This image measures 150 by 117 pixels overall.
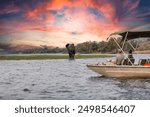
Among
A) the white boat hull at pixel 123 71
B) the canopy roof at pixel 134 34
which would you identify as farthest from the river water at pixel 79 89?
the canopy roof at pixel 134 34

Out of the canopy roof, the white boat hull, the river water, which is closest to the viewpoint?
the river water

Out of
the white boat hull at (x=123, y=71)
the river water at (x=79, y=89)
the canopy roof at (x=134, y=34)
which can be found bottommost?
the river water at (x=79, y=89)

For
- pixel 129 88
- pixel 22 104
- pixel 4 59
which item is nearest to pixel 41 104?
pixel 22 104

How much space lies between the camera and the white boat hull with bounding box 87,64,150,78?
1325 inches

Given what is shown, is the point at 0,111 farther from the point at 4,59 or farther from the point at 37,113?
the point at 4,59

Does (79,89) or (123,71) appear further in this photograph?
(123,71)

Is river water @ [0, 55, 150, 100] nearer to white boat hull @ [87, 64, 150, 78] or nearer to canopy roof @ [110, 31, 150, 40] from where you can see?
white boat hull @ [87, 64, 150, 78]

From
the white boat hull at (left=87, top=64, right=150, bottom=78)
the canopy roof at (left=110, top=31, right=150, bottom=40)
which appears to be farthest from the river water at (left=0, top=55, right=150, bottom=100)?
the canopy roof at (left=110, top=31, right=150, bottom=40)

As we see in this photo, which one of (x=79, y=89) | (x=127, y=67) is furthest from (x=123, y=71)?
(x=79, y=89)

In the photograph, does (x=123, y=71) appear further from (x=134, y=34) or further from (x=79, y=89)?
(x=79, y=89)

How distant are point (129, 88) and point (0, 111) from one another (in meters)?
13.5

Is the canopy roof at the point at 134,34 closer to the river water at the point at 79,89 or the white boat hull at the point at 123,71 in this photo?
the white boat hull at the point at 123,71

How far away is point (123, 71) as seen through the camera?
34.5 m

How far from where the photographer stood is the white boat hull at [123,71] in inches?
1325
